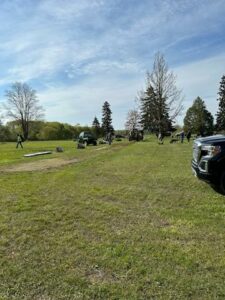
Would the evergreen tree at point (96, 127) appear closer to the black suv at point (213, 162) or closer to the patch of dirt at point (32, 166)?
the patch of dirt at point (32, 166)

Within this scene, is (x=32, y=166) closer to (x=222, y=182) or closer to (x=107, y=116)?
(x=222, y=182)

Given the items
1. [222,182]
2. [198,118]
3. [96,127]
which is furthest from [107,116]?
[222,182]

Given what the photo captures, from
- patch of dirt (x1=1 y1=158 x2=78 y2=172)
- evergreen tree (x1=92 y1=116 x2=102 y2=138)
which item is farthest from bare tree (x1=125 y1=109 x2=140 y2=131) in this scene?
patch of dirt (x1=1 y1=158 x2=78 y2=172)

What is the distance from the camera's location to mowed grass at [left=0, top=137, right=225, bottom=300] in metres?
3.43

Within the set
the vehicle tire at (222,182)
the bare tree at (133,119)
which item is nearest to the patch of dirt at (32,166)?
the vehicle tire at (222,182)

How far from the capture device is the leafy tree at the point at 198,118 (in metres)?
79.7

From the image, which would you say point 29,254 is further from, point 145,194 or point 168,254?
point 145,194

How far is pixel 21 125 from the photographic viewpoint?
269ft

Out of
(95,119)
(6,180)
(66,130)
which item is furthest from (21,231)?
(95,119)

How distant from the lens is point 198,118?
80562mm

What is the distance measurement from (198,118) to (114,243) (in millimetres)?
78919

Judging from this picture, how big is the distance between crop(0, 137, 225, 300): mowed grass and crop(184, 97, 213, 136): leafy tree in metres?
73.6

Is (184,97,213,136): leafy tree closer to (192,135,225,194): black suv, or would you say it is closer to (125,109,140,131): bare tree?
(125,109,140,131): bare tree

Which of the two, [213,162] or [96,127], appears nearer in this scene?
[213,162]
